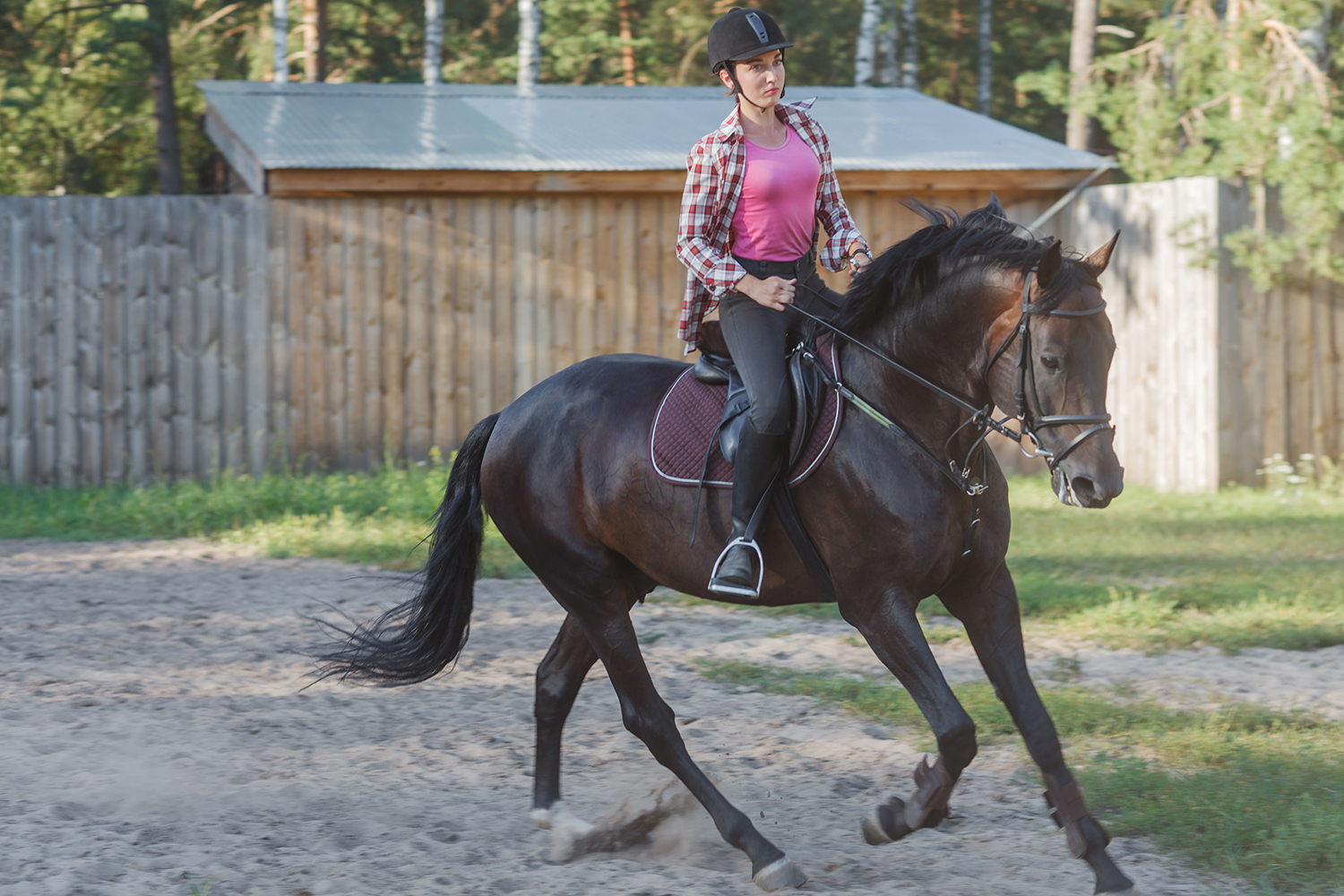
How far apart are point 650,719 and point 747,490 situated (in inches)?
37.0

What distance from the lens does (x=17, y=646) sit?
6918 mm

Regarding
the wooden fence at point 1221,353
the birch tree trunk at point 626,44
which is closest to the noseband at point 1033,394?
the wooden fence at point 1221,353

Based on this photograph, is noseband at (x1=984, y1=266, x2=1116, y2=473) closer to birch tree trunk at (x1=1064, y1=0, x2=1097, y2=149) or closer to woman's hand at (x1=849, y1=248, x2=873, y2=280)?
woman's hand at (x1=849, y1=248, x2=873, y2=280)

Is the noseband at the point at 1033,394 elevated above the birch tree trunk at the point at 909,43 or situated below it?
below

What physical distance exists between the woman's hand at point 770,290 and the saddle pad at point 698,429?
0.23 meters

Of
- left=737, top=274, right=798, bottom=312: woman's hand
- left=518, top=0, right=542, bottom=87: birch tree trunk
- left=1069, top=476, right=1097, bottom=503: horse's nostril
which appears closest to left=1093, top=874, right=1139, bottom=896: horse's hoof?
left=1069, top=476, right=1097, bottom=503: horse's nostril

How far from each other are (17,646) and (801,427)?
16.2 feet

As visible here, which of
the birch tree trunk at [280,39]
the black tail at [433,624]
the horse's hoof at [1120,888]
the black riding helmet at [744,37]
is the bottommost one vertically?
the horse's hoof at [1120,888]

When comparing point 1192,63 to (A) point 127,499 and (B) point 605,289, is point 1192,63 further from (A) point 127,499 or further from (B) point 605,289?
(A) point 127,499

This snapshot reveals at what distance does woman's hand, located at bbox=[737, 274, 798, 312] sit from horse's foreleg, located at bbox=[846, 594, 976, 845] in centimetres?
104

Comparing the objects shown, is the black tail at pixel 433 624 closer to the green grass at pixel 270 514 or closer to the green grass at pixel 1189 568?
the green grass at pixel 1189 568

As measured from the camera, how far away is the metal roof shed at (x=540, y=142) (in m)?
11.6

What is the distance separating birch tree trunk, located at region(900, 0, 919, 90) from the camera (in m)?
24.4

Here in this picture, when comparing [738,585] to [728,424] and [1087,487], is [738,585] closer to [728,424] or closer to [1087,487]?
[728,424]
